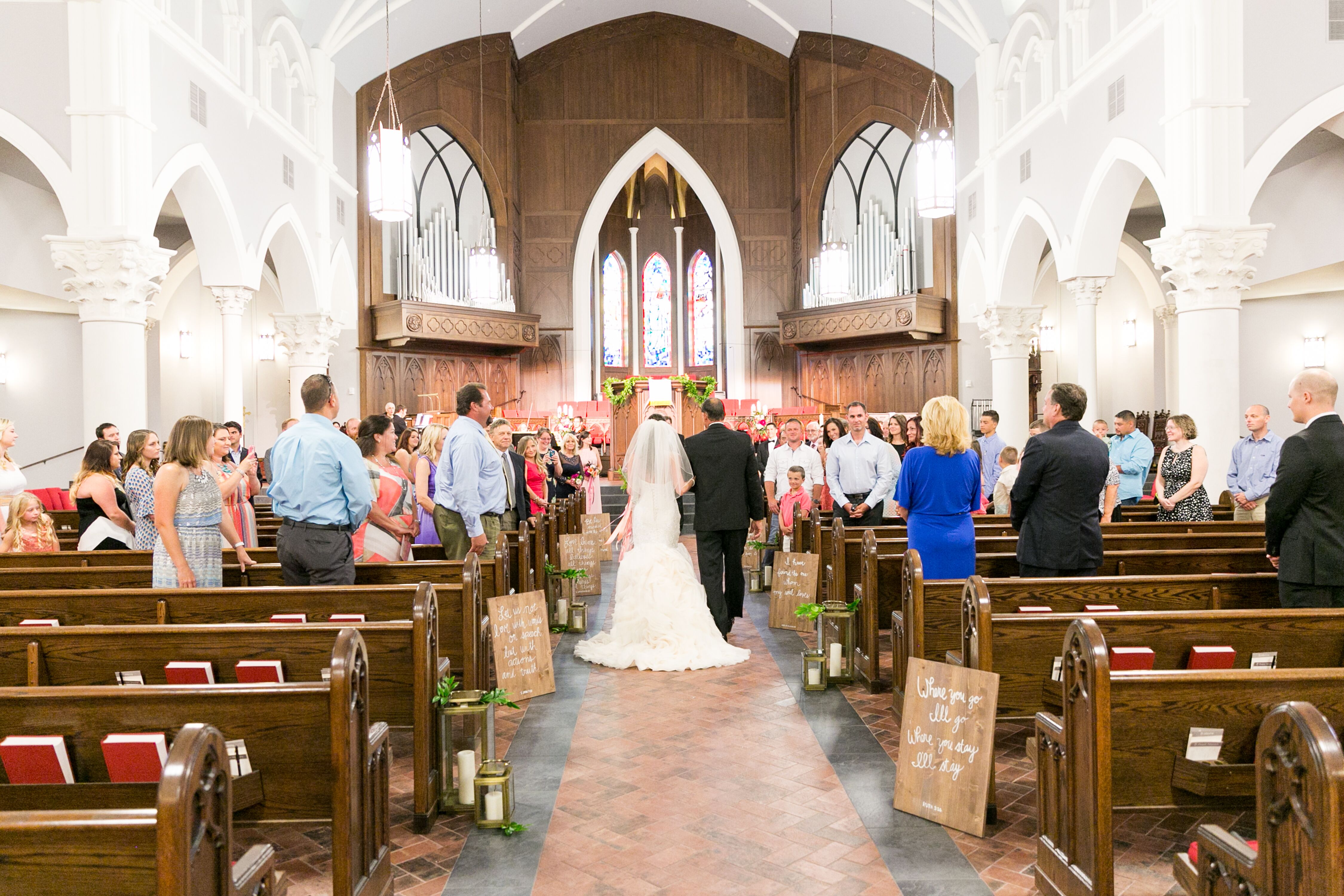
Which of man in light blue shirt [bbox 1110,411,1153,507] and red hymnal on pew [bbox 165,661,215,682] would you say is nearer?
red hymnal on pew [bbox 165,661,215,682]

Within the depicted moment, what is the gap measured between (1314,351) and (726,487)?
11.0 meters

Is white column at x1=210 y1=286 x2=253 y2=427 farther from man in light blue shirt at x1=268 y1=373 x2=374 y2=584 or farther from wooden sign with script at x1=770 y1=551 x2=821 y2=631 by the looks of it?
man in light blue shirt at x1=268 y1=373 x2=374 y2=584

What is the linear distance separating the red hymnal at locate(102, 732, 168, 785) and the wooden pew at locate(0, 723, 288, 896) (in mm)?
691

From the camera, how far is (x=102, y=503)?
18.1ft

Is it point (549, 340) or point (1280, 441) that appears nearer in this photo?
point (1280, 441)

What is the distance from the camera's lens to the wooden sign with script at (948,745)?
10.9ft

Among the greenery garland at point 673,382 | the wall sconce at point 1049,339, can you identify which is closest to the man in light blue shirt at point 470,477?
the greenery garland at point 673,382

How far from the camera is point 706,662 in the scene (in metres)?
5.93

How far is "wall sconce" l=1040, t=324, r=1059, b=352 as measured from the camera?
18.1 metres

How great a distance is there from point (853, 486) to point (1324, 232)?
833 cm

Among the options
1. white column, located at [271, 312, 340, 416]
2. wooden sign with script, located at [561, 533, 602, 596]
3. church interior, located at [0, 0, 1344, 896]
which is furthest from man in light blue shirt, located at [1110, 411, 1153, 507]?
white column, located at [271, 312, 340, 416]

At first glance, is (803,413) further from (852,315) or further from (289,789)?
(289,789)

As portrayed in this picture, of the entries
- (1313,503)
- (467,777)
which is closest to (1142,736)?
(1313,503)

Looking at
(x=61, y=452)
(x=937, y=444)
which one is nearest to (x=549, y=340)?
(x=61, y=452)
